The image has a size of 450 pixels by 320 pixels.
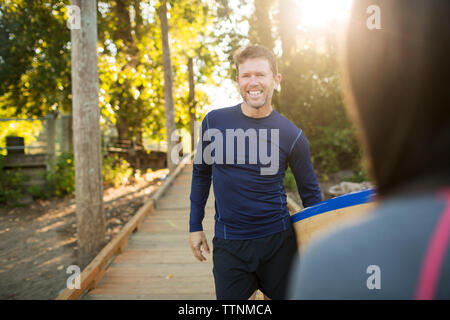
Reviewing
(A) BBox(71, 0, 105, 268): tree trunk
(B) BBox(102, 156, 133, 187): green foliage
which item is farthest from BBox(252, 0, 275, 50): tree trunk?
(A) BBox(71, 0, 105, 268): tree trunk

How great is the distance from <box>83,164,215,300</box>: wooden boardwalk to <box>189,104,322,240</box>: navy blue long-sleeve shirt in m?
2.33

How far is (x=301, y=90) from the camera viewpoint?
1298 centimetres

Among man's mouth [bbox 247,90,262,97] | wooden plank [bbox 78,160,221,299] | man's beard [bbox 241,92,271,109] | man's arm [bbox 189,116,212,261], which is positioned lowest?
wooden plank [bbox 78,160,221,299]

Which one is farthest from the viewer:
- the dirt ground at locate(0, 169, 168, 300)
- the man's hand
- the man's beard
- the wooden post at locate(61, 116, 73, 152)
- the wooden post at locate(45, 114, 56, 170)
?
the wooden post at locate(61, 116, 73, 152)

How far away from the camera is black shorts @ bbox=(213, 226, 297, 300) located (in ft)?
6.50

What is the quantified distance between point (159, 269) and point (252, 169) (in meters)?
3.24

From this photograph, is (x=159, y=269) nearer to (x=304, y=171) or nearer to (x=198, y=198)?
(x=198, y=198)

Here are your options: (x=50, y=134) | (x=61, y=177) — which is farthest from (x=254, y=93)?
(x=50, y=134)

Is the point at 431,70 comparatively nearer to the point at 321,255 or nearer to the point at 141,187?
the point at 321,255

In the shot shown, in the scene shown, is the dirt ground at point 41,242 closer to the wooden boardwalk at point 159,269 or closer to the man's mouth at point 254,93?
the wooden boardwalk at point 159,269

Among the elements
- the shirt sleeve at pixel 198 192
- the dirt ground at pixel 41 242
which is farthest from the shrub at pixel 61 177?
the shirt sleeve at pixel 198 192

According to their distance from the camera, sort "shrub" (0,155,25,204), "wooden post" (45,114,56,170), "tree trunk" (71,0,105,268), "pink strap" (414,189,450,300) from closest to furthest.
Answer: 1. "pink strap" (414,189,450,300)
2. "tree trunk" (71,0,105,268)
3. "shrub" (0,155,25,204)
4. "wooden post" (45,114,56,170)

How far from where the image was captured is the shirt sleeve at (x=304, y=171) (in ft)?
Result: 7.14

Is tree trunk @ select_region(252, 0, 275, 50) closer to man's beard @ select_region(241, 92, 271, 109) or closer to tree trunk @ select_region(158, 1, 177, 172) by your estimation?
tree trunk @ select_region(158, 1, 177, 172)
